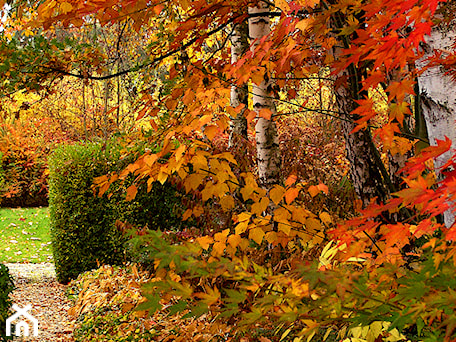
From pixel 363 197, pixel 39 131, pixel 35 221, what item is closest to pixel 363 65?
pixel 363 197

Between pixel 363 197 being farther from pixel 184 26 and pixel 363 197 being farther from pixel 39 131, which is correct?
pixel 39 131

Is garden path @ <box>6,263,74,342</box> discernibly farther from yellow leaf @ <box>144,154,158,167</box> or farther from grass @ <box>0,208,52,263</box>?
yellow leaf @ <box>144,154,158,167</box>

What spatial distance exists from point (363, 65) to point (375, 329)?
1.57m

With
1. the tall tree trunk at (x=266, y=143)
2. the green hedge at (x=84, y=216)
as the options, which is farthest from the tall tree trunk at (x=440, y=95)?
the green hedge at (x=84, y=216)

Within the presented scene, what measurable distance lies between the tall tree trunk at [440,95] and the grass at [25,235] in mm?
8844

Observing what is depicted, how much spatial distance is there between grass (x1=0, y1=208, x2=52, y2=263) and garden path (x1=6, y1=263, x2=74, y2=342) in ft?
3.79

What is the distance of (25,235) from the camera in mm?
11016

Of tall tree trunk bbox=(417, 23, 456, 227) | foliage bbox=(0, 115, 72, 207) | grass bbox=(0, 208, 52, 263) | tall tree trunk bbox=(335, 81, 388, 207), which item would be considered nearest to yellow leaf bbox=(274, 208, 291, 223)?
tall tree trunk bbox=(335, 81, 388, 207)

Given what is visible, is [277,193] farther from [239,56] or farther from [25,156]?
[25,156]

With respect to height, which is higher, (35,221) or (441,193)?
(441,193)

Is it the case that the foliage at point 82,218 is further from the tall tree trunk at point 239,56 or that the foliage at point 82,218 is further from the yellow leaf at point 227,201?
the yellow leaf at point 227,201

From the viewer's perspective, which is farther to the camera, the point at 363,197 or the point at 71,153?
the point at 71,153

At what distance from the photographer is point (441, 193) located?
4.36 feet

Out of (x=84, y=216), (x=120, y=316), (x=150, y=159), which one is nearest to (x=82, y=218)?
(x=84, y=216)
